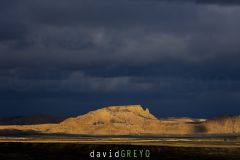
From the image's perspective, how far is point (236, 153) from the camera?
128m

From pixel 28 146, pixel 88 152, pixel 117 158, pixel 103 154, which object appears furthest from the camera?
pixel 28 146

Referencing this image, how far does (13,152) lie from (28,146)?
13429 millimetres

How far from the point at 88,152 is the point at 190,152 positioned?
75.9ft

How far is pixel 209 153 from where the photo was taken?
126500mm

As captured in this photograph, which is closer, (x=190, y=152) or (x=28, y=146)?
(x=190, y=152)

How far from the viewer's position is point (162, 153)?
125 m

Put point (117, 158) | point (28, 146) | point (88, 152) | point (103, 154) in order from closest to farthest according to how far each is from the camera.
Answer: point (117, 158) < point (103, 154) < point (88, 152) < point (28, 146)

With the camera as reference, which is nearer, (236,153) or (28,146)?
(236,153)

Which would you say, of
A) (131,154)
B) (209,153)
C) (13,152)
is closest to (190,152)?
(209,153)

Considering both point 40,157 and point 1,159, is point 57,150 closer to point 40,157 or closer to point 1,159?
point 40,157

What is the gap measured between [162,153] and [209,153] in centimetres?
1078

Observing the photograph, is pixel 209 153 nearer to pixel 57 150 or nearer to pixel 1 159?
pixel 57 150

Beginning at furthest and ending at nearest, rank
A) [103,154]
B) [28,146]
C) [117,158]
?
[28,146] < [103,154] < [117,158]

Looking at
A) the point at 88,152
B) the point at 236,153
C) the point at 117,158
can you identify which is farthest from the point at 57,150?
the point at 236,153
